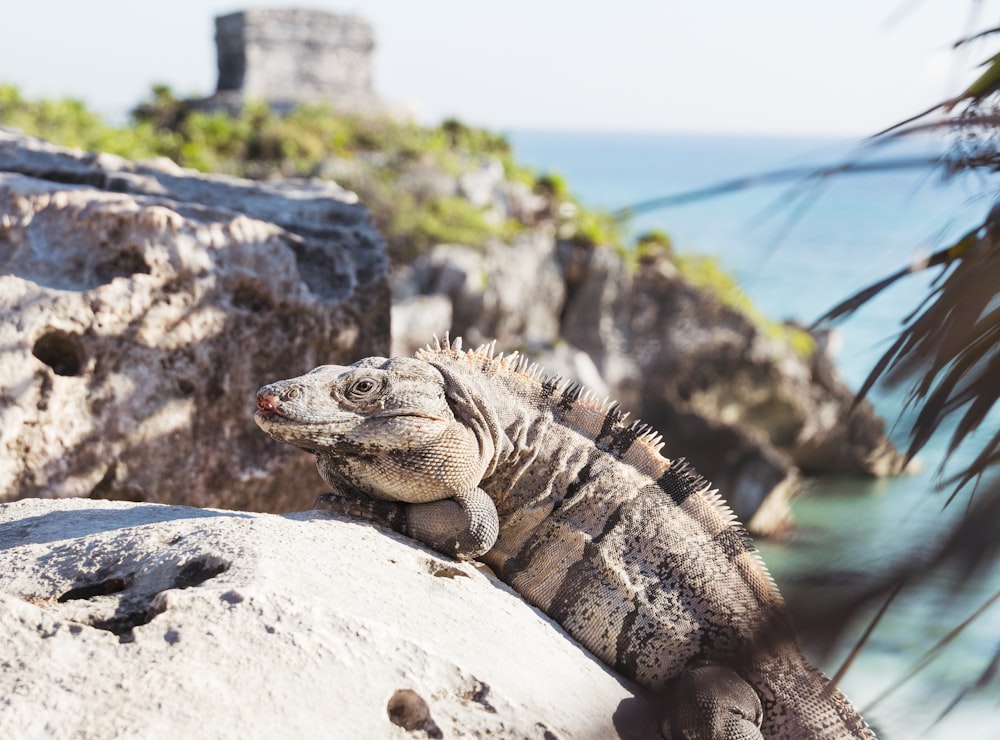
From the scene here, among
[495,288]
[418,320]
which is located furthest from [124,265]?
[495,288]

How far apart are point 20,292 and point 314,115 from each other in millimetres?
30483

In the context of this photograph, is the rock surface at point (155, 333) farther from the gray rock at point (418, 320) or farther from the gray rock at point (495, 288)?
the gray rock at point (495, 288)

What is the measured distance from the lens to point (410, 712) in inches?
119

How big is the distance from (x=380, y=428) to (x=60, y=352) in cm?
227

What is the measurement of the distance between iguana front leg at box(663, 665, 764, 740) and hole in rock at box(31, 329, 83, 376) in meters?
3.39

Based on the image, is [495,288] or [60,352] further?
[495,288]

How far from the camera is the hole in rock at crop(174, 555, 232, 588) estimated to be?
3307 millimetres

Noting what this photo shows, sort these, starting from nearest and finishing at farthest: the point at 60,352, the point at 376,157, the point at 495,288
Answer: the point at 60,352
the point at 495,288
the point at 376,157

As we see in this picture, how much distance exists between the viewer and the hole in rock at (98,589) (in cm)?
337

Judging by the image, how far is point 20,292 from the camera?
4953 mm

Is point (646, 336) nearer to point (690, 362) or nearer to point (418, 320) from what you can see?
point (690, 362)

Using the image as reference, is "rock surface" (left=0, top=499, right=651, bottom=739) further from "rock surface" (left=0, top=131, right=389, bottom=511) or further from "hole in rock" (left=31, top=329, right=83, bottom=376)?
"hole in rock" (left=31, top=329, right=83, bottom=376)

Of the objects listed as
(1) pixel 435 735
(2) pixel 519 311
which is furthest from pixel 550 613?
(2) pixel 519 311

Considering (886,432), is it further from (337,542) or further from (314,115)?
(314,115)
